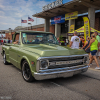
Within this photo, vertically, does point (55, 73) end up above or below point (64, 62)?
below

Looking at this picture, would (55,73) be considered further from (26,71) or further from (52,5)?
(52,5)

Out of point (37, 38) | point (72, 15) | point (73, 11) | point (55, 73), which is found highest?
point (73, 11)

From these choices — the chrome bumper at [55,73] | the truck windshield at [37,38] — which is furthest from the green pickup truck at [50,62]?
the truck windshield at [37,38]

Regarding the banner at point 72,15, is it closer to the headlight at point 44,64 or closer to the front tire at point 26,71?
the front tire at point 26,71

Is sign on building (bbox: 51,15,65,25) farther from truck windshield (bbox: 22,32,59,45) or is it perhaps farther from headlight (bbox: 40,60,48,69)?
headlight (bbox: 40,60,48,69)

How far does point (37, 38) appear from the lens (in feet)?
16.9

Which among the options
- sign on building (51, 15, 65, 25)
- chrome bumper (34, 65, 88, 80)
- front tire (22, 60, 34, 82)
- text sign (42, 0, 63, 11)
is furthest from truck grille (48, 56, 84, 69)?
sign on building (51, 15, 65, 25)

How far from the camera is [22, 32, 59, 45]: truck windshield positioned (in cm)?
493

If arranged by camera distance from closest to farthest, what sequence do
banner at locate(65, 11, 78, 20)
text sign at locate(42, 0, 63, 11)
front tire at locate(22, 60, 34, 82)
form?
front tire at locate(22, 60, 34, 82) < text sign at locate(42, 0, 63, 11) < banner at locate(65, 11, 78, 20)

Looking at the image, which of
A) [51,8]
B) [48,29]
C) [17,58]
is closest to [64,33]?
[48,29]

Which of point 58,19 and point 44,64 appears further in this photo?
point 58,19

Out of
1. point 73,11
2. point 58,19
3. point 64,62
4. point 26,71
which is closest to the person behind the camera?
point 64,62

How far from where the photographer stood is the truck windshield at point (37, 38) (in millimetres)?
4931

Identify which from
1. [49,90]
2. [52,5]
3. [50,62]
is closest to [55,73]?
[50,62]
